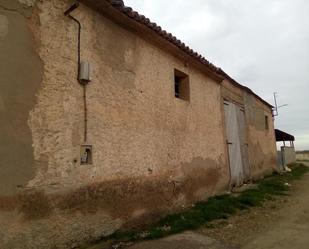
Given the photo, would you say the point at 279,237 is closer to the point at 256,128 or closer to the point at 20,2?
the point at 20,2

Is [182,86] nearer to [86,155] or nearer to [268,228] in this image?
[268,228]

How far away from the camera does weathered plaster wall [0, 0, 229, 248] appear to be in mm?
4484

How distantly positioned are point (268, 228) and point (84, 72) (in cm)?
424

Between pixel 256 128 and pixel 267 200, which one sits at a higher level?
pixel 256 128

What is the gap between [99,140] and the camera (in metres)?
5.41

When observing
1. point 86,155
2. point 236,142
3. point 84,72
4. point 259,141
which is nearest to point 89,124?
point 86,155

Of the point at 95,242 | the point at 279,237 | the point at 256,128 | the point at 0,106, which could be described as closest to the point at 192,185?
the point at 279,237

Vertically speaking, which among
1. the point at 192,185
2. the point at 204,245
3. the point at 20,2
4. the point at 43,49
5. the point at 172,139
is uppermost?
the point at 20,2

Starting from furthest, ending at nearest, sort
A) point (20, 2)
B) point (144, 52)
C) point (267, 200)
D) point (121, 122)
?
point (267, 200), point (144, 52), point (121, 122), point (20, 2)

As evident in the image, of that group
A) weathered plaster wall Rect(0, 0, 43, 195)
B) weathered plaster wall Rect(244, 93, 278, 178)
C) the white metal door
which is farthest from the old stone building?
weathered plaster wall Rect(244, 93, 278, 178)

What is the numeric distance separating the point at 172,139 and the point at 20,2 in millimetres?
4210

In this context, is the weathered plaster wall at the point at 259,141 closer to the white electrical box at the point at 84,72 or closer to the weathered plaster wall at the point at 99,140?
the weathered plaster wall at the point at 99,140

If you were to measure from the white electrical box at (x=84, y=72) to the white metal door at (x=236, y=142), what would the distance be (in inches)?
259

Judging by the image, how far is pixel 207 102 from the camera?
955cm
